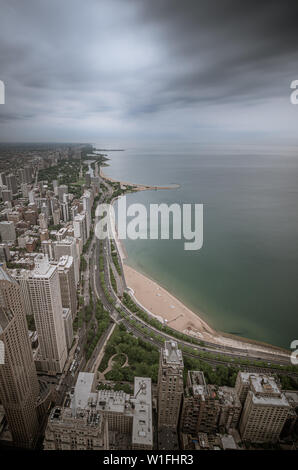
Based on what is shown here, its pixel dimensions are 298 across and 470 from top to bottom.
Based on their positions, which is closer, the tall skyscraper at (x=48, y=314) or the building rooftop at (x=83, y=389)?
the building rooftop at (x=83, y=389)

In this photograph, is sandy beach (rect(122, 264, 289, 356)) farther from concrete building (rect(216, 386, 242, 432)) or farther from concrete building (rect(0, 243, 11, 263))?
concrete building (rect(0, 243, 11, 263))

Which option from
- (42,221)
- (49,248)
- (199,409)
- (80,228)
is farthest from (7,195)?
(199,409)

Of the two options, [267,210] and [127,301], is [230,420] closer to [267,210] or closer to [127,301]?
[127,301]

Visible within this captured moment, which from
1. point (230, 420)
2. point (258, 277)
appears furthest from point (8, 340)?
point (258, 277)

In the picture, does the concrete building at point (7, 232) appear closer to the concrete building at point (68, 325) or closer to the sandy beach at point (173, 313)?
the sandy beach at point (173, 313)

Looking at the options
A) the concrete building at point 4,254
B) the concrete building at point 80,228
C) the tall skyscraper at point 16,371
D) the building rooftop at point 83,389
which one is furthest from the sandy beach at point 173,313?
the concrete building at point 4,254

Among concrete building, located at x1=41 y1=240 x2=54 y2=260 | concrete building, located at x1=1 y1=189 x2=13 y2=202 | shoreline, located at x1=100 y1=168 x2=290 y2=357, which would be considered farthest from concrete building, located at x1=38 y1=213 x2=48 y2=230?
shoreline, located at x1=100 y1=168 x2=290 y2=357
